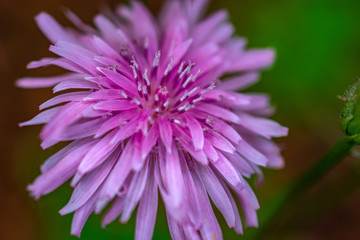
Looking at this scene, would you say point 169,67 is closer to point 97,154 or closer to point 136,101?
point 136,101

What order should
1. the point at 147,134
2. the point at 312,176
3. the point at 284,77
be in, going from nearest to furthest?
the point at 147,134
the point at 312,176
the point at 284,77

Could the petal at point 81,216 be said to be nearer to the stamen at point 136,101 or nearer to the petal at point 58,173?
the petal at point 58,173

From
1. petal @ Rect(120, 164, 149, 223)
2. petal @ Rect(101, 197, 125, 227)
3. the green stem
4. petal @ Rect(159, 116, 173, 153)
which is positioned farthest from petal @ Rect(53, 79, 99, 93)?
the green stem

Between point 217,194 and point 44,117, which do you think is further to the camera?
point 217,194

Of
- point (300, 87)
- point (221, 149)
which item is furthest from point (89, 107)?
point (300, 87)

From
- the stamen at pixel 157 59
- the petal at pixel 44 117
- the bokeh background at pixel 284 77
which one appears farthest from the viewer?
the bokeh background at pixel 284 77

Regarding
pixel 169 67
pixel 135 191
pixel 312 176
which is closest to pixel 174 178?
pixel 135 191

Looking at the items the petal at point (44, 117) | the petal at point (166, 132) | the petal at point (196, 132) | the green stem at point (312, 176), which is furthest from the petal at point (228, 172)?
the petal at point (44, 117)
